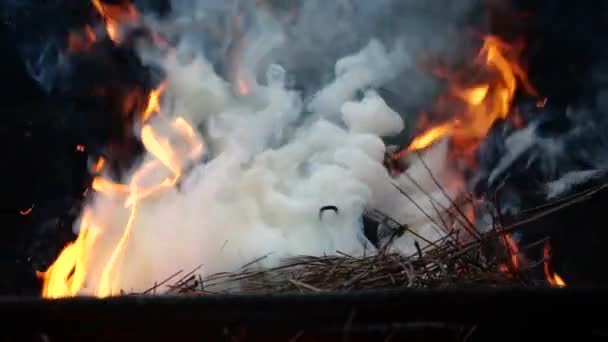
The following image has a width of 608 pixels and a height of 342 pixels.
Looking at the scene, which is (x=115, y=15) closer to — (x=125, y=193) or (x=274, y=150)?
(x=125, y=193)

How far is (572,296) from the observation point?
1.27 m

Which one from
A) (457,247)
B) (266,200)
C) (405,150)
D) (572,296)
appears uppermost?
(405,150)

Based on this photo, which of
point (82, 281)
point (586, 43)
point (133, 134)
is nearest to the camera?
point (82, 281)

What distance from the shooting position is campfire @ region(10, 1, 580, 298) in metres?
2.68

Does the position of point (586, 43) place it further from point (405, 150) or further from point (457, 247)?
point (457, 247)

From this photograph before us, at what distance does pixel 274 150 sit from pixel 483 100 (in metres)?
1.11

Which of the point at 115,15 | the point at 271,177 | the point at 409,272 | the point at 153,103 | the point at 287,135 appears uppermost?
the point at 115,15

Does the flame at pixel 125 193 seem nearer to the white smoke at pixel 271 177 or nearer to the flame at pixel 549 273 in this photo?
the white smoke at pixel 271 177

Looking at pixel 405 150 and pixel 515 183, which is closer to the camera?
pixel 515 183

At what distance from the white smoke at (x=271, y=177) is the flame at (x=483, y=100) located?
0.31 feet

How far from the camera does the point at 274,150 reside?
3.05m

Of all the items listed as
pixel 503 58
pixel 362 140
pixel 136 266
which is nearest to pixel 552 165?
pixel 503 58

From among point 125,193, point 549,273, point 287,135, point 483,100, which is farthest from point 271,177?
point 549,273

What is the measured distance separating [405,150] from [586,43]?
101cm
